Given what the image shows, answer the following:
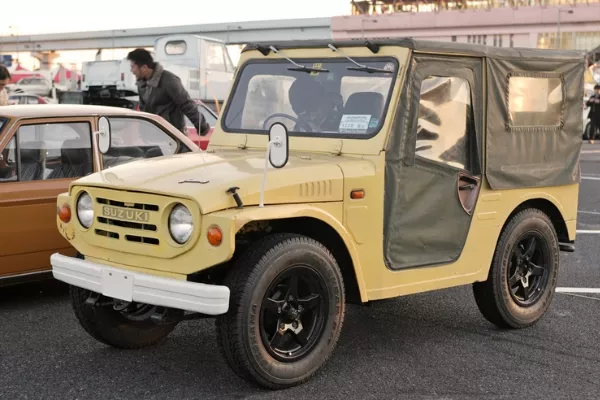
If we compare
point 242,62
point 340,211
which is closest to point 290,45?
point 242,62

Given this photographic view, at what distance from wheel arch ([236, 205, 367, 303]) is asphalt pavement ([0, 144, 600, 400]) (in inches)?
20.0

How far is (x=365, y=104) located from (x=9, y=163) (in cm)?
274

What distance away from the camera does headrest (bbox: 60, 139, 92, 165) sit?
275 inches

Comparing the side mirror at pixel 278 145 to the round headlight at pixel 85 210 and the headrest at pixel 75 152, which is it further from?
the headrest at pixel 75 152

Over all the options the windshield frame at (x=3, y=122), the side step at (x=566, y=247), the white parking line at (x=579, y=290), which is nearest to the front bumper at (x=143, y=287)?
the windshield frame at (x=3, y=122)

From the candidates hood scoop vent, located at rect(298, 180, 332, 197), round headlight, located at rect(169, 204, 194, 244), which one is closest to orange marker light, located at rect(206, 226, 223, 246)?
round headlight, located at rect(169, 204, 194, 244)

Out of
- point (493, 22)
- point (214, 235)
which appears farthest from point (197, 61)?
point (493, 22)

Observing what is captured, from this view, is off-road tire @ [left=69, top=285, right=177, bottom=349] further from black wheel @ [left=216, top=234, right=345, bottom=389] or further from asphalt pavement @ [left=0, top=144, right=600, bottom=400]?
black wheel @ [left=216, top=234, right=345, bottom=389]

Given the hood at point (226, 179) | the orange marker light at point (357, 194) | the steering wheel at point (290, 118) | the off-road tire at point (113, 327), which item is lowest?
the off-road tire at point (113, 327)

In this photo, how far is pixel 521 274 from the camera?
646cm

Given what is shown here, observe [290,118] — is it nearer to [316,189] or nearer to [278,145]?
[316,189]

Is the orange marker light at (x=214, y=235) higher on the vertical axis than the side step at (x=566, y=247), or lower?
higher

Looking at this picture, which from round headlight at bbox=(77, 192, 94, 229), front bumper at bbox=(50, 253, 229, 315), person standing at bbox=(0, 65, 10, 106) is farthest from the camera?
person standing at bbox=(0, 65, 10, 106)

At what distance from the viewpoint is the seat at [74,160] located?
696 centimetres
